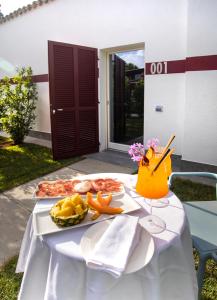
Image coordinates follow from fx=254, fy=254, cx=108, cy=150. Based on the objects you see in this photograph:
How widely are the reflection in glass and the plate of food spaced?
3631 mm

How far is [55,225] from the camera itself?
1.19m

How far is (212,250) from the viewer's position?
1533 millimetres

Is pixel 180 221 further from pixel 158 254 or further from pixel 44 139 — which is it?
pixel 44 139

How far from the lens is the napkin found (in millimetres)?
932

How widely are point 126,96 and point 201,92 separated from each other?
1912 millimetres

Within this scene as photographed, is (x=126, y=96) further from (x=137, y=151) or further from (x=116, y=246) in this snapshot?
(x=116, y=246)

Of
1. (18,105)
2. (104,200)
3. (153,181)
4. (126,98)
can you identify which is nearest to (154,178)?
(153,181)

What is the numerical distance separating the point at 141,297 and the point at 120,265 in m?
0.20

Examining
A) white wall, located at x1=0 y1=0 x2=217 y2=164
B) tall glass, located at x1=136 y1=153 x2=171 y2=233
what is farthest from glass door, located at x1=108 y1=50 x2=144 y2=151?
tall glass, located at x1=136 y1=153 x2=171 y2=233

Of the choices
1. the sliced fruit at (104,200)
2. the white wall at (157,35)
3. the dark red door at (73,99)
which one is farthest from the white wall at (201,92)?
the sliced fruit at (104,200)

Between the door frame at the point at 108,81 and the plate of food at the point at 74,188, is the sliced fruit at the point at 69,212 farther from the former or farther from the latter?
the door frame at the point at 108,81

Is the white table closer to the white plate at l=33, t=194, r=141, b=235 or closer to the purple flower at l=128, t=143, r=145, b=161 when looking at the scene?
the white plate at l=33, t=194, r=141, b=235

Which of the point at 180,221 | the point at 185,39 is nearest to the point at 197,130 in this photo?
the point at 185,39

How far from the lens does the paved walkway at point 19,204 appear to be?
95.7 inches
